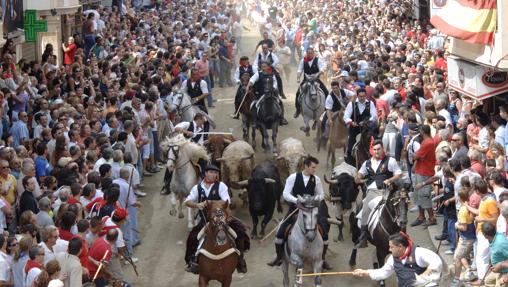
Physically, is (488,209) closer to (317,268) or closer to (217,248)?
(317,268)

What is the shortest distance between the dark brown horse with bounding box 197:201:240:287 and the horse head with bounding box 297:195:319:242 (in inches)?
39.5

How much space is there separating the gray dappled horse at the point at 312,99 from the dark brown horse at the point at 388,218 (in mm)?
8383

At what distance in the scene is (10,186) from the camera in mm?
15789

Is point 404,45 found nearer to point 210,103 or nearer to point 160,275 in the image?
point 210,103

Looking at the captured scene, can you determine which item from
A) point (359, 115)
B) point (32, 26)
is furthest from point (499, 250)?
point (32, 26)

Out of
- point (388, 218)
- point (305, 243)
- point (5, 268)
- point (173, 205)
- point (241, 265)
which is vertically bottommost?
point (173, 205)

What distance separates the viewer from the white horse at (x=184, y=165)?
63.2 feet

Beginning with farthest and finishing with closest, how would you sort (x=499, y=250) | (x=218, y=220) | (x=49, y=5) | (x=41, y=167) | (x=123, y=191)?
(x=49, y=5) → (x=123, y=191) → (x=41, y=167) → (x=218, y=220) → (x=499, y=250)

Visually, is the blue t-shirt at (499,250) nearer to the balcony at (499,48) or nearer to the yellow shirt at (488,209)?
the yellow shirt at (488,209)

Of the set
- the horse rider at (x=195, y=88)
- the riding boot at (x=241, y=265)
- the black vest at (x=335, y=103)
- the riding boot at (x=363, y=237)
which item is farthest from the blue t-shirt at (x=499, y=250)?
the horse rider at (x=195, y=88)

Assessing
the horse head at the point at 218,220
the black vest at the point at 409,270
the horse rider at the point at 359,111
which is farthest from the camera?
the horse rider at the point at 359,111

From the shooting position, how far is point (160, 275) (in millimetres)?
17266

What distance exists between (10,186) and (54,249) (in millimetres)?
2725

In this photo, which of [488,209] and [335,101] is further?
[335,101]
